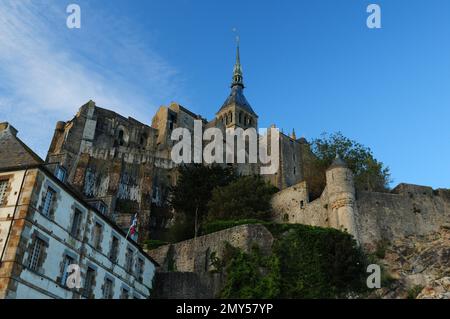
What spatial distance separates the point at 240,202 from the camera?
3553 cm

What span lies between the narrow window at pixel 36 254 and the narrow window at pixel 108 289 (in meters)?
4.52

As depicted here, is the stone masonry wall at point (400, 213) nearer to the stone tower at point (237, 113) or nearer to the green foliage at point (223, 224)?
the green foliage at point (223, 224)

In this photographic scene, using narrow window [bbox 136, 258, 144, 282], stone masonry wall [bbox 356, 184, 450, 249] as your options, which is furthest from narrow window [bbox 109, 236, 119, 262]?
stone masonry wall [bbox 356, 184, 450, 249]

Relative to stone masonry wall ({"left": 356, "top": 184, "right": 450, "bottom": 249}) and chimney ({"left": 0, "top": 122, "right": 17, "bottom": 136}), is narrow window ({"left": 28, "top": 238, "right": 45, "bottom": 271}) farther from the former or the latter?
stone masonry wall ({"left": 356, "top": 184, "right": 450, "bottom": 249})

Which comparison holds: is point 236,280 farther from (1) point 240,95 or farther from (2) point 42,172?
(1) point 240,95

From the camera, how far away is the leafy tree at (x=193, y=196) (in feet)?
123

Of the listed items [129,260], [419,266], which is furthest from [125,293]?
[419,266]

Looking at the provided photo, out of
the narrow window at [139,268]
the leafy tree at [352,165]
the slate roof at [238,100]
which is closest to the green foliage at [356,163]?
the leafy tree at [352,165]

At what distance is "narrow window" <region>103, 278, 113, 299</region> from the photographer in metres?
23.2

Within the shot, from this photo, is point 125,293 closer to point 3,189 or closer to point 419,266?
point 3,189

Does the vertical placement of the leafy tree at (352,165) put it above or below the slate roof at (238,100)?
below
